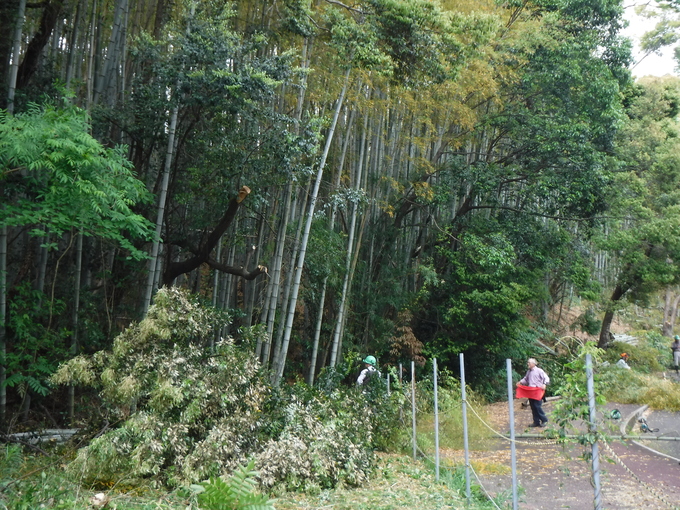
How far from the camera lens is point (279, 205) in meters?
9.55

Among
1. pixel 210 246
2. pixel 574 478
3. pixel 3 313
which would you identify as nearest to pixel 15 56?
pixel 3 313

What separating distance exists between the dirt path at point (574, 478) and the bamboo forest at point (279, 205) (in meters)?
1.32

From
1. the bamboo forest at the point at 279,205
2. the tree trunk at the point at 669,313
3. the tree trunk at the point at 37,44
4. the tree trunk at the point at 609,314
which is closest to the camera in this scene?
the bamboo forest at the point at 279,205

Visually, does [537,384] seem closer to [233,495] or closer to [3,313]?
[233,495]

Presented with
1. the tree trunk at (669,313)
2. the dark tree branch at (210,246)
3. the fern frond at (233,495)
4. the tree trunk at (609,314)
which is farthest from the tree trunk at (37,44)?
the tree trunk at (669,313)

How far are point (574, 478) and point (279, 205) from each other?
5602 millimetres

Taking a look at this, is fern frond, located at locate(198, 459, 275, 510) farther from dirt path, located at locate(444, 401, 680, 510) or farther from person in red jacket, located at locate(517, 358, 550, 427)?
person in red jacket, located at locate(517, 358, 550, 427)

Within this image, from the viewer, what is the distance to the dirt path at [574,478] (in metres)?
4.96

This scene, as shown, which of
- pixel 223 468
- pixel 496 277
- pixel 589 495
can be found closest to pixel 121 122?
pixel 223 468

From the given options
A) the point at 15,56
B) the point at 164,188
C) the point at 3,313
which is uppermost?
the point at 15,56

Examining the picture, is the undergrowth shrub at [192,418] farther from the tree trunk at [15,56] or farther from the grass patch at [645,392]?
the grass patch at [645,392]

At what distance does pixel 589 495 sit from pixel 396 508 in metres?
1.82

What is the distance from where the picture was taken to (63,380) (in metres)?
5.06

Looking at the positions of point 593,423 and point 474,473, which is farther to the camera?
point 474,473
